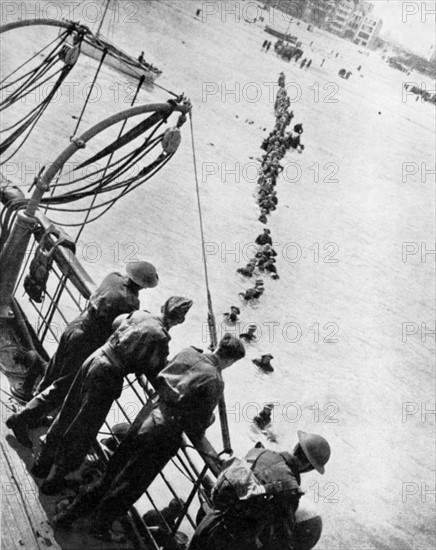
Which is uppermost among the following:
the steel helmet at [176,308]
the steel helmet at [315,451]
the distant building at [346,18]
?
the distant building at [346,18]

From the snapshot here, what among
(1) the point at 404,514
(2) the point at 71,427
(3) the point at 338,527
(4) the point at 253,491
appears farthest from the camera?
(1) the point at 404,514

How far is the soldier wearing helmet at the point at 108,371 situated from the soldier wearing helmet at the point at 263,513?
1015mm

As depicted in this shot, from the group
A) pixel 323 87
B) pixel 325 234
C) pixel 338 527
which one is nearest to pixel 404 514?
pixel 338 527

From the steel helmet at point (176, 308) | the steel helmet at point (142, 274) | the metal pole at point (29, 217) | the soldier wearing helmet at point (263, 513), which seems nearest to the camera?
the soldier wearing helmet at point (263, 513)

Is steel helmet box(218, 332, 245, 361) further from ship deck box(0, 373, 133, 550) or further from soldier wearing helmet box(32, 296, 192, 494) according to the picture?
ship deck box(0, 373, 133, 550)

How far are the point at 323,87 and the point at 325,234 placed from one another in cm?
3354

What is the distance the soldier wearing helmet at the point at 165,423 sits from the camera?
3629mm

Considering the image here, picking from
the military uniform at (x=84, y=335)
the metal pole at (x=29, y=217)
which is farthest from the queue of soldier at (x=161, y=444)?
the metal pole at (x=29, y=217)

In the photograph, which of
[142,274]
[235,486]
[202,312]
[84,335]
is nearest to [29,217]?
[84,335]

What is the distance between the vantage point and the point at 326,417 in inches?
441

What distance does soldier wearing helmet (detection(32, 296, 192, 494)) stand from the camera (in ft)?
12.6

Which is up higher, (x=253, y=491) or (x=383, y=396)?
(x=253, y=491)

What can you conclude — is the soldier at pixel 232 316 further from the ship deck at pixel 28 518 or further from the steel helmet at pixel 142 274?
the ship deck at pixel 28 518

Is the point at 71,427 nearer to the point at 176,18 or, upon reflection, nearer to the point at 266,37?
the point at 176,18
